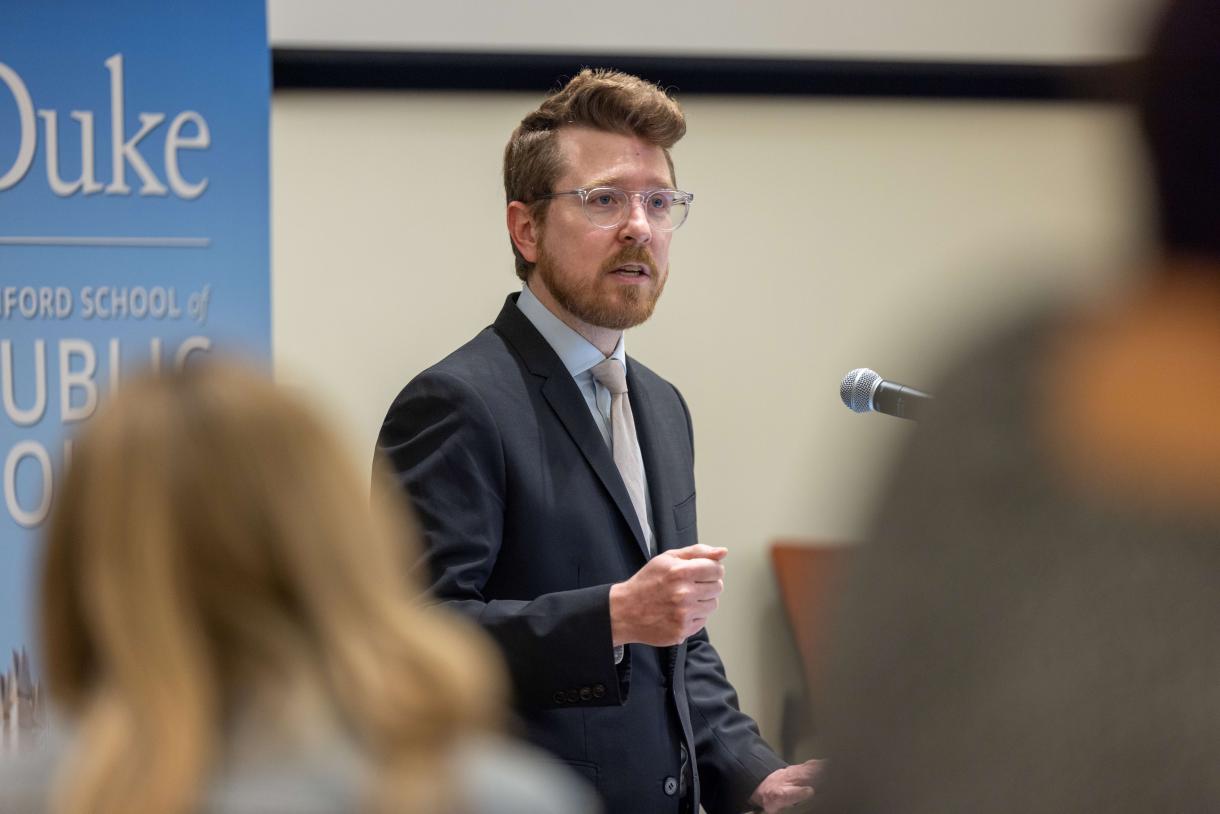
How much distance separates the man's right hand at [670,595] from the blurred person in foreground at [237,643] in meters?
1.00

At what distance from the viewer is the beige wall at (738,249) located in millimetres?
3484

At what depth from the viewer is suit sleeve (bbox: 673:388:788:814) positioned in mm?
2400

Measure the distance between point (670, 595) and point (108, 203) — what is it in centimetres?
202

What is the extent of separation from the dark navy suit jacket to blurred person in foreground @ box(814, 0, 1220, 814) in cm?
156

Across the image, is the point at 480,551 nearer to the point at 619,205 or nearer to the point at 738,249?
the point at 619,205

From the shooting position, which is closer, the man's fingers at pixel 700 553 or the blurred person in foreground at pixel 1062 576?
Answer: the blurred person in foreground at pixel 1062 576

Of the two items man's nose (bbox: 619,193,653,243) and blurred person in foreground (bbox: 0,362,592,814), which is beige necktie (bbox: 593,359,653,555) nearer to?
man's nose (bbox: 619,193,653,243)

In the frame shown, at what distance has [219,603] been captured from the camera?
0.96 metres

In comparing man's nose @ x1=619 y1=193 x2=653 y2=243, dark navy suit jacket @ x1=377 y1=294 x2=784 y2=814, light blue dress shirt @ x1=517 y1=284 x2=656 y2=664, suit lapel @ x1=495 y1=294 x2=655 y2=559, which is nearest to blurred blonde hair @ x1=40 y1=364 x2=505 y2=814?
→ dark navy suit jacket @ x1=377 y1=294 x2=784 y2=814

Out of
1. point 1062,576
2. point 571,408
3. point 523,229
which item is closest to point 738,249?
point 523,229

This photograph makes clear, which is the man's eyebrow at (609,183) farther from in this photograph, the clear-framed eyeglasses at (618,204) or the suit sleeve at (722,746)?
the suit sleeve at (722,746)

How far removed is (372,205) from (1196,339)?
311 cm

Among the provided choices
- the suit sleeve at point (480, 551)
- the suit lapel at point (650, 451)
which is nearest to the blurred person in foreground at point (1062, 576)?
the suit sleeve at point (480, 551)

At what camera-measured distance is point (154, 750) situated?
892 mm
